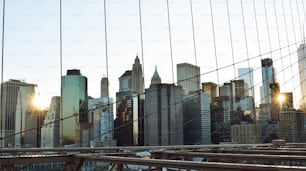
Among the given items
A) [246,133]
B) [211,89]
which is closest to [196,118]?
[211,89]

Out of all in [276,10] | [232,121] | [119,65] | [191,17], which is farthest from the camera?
[276,10]

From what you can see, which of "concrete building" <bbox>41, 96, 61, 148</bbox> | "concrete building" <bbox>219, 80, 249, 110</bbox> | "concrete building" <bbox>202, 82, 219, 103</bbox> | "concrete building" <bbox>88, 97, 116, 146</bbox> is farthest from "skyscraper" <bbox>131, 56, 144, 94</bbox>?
"concrete building" <bbox>219, 80, 249, 110</bbox>

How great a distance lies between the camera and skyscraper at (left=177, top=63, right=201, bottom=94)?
1098 centimetres

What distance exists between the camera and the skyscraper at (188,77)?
10984 mm

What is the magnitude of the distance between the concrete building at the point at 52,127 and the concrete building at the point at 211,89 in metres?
5.56

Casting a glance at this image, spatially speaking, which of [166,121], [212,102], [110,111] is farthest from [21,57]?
[212,102]

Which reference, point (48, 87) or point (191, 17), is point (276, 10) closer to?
point (191, 17)

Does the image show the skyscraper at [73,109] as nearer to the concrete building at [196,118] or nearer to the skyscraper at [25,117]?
the skyscraper at [25,117]

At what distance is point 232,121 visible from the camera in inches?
507

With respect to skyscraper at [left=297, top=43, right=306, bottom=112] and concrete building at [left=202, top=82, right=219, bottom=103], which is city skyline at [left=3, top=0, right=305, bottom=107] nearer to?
concrete building at [left=202, top=82, right=219, bottom=103]

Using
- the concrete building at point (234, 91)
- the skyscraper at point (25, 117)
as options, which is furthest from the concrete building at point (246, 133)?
the skyscraper at point (25, 117)

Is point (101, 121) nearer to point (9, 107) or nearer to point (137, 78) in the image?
point (137, 78)

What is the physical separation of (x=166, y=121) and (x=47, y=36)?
13.3ft

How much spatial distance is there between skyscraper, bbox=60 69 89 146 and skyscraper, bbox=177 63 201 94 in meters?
3.41
